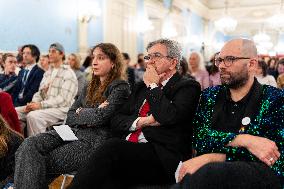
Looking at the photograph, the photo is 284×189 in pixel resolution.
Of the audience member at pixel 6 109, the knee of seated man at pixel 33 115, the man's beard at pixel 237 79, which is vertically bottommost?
the knee of seated man at pixel 33 115

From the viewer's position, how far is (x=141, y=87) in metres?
2.44

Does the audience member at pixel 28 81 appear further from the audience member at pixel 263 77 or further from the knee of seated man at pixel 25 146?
the audience member at pixel 263 77

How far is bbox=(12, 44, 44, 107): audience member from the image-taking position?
4.22 meters

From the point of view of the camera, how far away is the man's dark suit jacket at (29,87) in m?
4.21

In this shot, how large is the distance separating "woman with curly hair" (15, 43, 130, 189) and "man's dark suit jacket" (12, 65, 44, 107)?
1.66 meters

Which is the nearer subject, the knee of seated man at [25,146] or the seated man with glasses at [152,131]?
the seated man with glasses at [152,131]

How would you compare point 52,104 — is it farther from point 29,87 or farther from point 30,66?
point 30,66

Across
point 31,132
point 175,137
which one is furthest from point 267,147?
point 31,132

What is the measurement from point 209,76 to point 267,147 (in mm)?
3374

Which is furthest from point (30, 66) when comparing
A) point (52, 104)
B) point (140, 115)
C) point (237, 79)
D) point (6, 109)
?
point (237, 79)

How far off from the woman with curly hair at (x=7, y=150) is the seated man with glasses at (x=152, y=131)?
2.22 feet

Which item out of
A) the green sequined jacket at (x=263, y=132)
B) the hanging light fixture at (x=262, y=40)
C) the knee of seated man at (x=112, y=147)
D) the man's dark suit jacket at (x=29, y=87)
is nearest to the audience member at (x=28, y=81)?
the man's dark suit jacket at (x=29, y=87)

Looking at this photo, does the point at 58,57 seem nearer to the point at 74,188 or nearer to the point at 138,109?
the point at 138,109

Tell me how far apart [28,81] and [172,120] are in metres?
2.72
